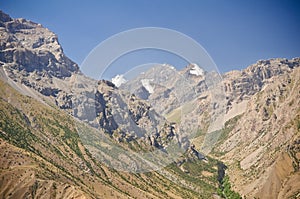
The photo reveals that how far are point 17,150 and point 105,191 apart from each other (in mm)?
46297

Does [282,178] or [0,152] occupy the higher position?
[282,178]

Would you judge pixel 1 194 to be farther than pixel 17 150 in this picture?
No

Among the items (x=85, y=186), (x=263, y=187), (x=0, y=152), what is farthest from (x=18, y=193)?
(x=263, y=187)

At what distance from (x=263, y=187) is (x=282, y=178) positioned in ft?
32.9

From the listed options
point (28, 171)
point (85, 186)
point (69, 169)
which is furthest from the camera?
point (69, 169)

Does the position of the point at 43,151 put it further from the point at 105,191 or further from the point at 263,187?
the point at 263,187

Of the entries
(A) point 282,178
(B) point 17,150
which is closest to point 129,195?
(B) point 17,150

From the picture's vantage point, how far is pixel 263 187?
186 m

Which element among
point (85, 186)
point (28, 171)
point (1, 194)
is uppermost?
point (85, 186)

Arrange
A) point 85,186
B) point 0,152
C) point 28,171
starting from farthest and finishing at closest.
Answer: point 85,186 → point 0,152 → point 28,171

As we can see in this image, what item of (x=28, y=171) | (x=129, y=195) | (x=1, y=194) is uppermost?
(x=129, y=195)

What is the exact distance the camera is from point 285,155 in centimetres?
19612

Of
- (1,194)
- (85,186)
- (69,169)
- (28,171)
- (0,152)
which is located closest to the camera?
(1,194)

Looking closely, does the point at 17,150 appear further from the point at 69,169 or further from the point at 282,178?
the point at 282,178
